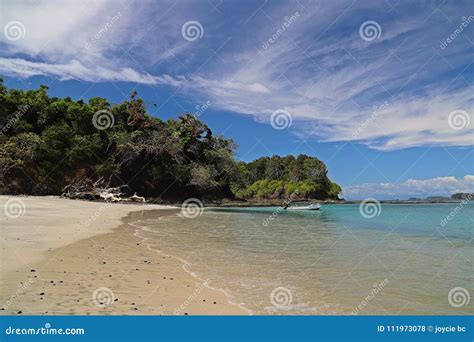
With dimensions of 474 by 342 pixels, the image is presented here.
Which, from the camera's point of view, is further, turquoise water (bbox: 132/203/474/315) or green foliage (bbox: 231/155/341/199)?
green foliage (bbox: 231/155/341/199)

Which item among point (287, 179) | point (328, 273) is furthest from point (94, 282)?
point (287, 179)

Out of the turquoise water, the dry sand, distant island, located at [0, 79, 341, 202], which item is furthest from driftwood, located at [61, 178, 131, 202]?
the dry sand

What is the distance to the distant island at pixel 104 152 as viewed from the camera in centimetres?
3612

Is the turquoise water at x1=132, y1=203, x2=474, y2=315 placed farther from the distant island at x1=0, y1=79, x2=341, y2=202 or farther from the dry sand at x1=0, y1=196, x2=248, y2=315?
the distant island at x1=0, y1=79, x2=341, y2=202

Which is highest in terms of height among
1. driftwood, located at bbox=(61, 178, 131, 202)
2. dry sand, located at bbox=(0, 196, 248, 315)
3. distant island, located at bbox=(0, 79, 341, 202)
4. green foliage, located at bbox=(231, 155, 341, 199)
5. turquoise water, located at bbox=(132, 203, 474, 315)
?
green foliage, located at bbox=(231, 155, 341, 199)

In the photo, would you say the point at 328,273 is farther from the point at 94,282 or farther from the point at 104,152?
the point at 104,152

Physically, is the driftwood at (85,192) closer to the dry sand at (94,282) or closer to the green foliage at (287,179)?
the dry sand at (94,282)

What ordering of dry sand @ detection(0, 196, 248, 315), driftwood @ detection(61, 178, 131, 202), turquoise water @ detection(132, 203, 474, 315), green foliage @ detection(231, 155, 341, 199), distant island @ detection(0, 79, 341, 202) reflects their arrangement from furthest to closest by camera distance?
green foliage @ detection(231, 155, 341, 199) < distant island @ detection(0, 79, 341, 202) < driftwood @ detection(61, 178, 131, 202) < turquoise water @ detection(132, 203, 474, 315) < dry sand @ detection(0, 196, 248, 315)

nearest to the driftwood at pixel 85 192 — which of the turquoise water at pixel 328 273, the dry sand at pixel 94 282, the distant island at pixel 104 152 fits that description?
the distant island at pixel 104 152

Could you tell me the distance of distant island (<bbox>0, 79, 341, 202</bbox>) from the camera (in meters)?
36.1

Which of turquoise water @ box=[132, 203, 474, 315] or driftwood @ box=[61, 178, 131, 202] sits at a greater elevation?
driftwood @ box=[61, 178, 131, 202]

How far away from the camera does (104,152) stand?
4647cm

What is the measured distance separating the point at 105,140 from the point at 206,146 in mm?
17241

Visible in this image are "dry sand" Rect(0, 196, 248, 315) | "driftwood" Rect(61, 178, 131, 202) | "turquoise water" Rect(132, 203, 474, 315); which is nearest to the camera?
"dry sand" Rect(0, 196, 248, 315)
